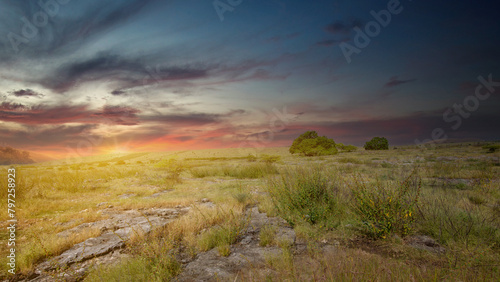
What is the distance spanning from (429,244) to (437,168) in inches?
549

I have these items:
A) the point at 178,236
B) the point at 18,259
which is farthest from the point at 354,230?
the point at 18,259

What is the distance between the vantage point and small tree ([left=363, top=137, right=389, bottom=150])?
55.5m

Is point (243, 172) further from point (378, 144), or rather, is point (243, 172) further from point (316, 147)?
point (378, 144)

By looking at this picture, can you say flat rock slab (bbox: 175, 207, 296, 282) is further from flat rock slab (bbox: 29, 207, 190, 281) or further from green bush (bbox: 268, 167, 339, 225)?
flat rock slab (bbox: 29, 207, 190, 281)

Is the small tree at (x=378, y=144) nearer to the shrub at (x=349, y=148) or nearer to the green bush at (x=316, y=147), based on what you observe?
the shrub at (x=349, y=148)

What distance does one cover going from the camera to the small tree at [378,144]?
5553 centimetres

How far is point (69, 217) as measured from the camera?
6.94 m

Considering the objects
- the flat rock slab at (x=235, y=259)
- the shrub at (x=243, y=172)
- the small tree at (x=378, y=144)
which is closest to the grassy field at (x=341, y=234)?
the flat rock slab at (x=235, y=259)

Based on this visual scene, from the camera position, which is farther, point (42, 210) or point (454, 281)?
point (42, 210)

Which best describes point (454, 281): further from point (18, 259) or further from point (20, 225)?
point (20, 225)

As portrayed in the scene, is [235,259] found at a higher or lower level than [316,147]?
lower

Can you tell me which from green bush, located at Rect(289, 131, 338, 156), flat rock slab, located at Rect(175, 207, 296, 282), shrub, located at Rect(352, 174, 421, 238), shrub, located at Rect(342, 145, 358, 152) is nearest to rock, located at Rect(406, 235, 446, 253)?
shrub, located at Rect(352, 174, 421, 238)

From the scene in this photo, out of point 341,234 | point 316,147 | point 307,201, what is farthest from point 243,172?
point 316,147

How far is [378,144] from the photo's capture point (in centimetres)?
5584
